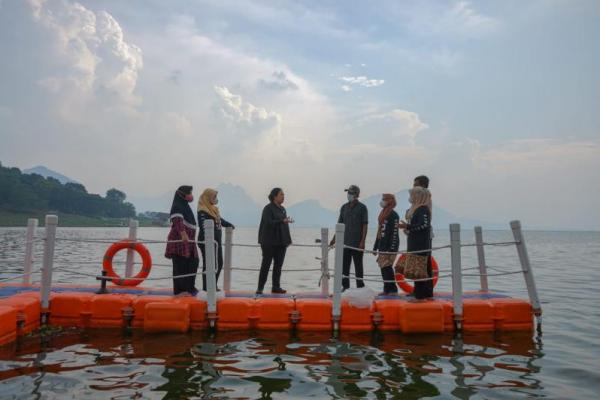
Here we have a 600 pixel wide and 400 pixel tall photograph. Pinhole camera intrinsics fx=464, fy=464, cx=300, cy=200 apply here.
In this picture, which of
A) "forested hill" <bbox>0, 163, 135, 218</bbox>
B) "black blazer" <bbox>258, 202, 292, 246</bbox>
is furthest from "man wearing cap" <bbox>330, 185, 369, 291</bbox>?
"forested hill" <bbox>0, 163, 135, 218</bbox>

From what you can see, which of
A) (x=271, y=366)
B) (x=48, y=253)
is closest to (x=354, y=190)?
(x=271, y=366)

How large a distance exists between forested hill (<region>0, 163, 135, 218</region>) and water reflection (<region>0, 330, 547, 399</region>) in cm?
11776

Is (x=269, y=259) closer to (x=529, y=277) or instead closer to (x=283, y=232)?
(x=283, y=232)

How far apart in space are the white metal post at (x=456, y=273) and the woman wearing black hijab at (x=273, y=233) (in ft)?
9.36

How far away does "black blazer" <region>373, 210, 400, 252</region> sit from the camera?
8617mm

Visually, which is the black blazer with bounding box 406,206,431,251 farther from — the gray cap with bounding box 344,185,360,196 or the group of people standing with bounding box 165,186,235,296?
the group of people standing with bounding box 165,186,235,296

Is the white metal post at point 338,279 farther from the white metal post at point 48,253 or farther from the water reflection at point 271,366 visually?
the white metal post at point 48,253

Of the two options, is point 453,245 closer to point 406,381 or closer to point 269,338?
point 406,381

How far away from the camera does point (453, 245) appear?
752 centimetres

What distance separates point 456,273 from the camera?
296 inches

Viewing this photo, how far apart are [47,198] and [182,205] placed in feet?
422

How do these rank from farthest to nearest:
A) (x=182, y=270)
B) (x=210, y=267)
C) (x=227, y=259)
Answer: (x=227, y=259) → (x=182, y=270) → (x=210, y=267)

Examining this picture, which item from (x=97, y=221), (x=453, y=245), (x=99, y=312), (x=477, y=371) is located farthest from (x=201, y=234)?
(x=97, y=221)

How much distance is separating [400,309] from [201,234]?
3.72 metres
